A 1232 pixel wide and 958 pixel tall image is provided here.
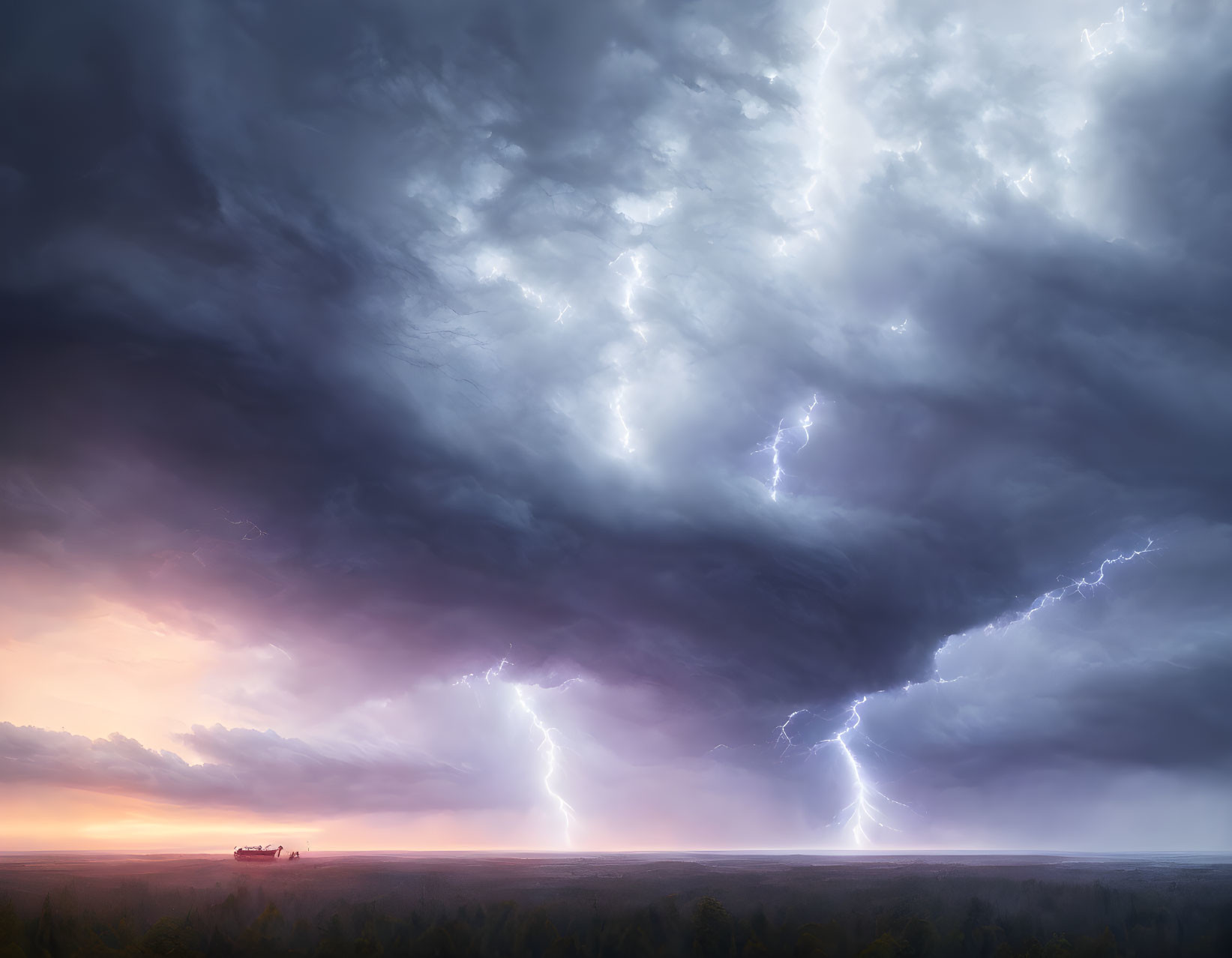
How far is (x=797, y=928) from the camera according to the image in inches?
1047

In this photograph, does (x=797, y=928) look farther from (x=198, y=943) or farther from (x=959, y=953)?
(x=198, y=943)

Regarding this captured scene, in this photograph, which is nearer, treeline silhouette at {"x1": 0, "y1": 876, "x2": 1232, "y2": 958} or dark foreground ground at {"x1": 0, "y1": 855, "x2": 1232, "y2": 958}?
treeline silhouette at {"x1": 0, "y1": 876, "x2": 1232, "y2": 958}

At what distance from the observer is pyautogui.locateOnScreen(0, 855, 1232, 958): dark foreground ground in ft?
77.8

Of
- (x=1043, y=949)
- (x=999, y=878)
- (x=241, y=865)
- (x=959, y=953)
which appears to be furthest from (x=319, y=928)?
(x=241, y=865)

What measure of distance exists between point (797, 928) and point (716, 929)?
289 cm

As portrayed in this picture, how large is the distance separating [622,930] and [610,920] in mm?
2851

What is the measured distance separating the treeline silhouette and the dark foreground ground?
0.08 meters

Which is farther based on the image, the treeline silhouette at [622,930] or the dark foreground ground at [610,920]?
the dark foreground ground at [610,920]

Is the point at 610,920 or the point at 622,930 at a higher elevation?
the point at 622,930

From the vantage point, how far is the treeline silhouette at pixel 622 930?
2312cm

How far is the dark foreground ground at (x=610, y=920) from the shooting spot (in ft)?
77.8

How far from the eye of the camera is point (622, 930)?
26.8 m

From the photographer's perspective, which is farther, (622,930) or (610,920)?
(610,920)

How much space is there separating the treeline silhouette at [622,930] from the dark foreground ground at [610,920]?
0.27 feet
